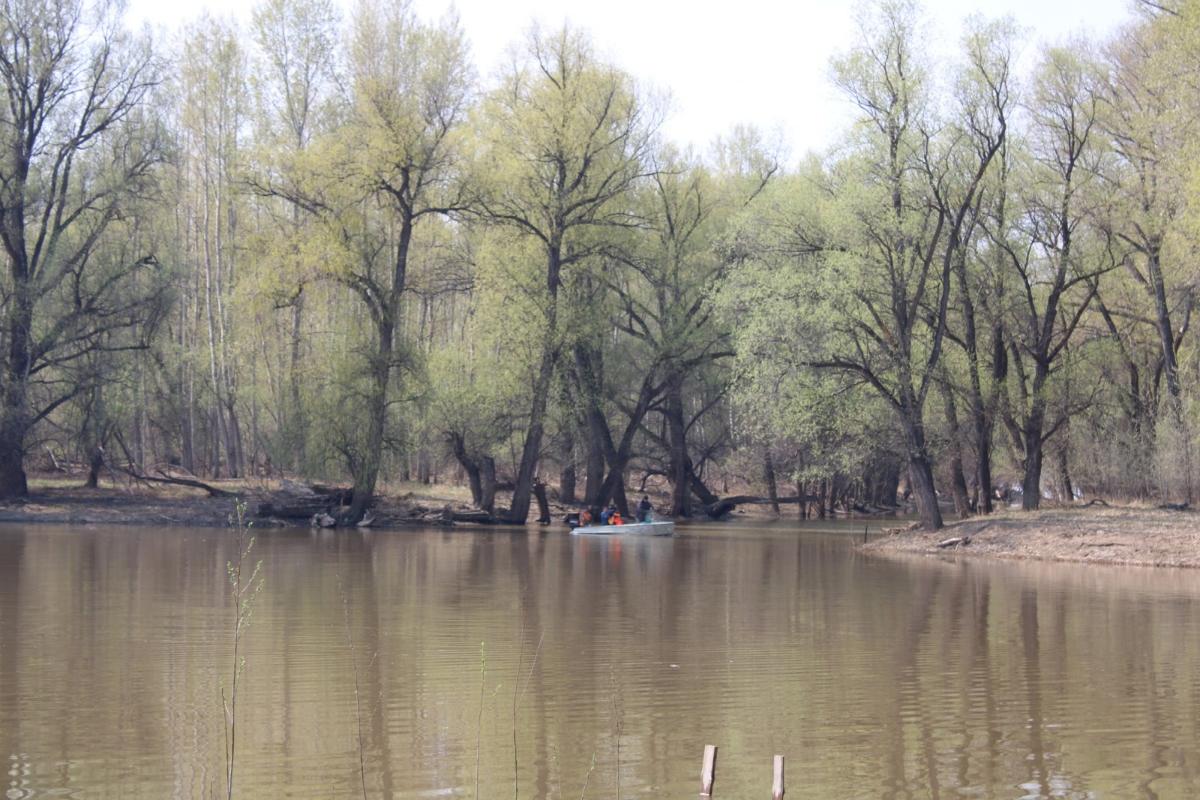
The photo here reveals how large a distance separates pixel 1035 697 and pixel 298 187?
31.5m

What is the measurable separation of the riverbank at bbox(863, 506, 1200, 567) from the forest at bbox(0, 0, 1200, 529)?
2.24 metres

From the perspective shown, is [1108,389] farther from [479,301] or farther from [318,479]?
[318,479]

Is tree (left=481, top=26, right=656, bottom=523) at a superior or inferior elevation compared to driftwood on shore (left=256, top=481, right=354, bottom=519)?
superior

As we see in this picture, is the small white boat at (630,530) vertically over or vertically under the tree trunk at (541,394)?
under

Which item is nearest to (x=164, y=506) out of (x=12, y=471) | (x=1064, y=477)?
(x=12, y=471)

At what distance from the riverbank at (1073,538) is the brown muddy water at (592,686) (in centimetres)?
438

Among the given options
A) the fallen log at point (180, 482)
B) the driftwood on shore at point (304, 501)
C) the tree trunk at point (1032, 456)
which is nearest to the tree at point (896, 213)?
the tree trunk at point (1032, 456)

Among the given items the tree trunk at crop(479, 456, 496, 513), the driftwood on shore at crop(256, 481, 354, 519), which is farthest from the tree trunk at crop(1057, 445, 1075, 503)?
the driftwood on shore at crop(256, 481, 354, 519)

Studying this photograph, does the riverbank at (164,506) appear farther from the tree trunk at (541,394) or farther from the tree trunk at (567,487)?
the tree trunk at (567,487)

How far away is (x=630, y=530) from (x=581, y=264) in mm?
10260

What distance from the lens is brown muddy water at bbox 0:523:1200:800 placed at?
8891 millimetres

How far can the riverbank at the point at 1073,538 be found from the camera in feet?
90.2

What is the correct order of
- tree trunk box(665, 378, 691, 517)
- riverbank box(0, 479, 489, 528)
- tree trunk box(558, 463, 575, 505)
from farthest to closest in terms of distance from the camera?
tree trunk box(558, 463, 575, 505), tree trunk box(665, 378, 691, 517), riverbank box(0, 479, 489, 528)

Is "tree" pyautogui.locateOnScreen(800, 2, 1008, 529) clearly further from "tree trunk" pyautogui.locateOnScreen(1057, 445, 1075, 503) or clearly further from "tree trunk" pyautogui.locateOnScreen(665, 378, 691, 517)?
"tree trunk" pyautogui.locateOnScreen(665, 378, 691, 517)
